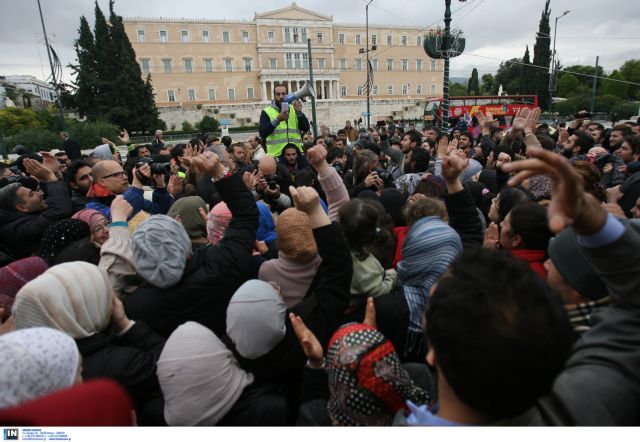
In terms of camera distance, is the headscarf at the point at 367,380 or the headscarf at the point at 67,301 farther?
the headscarf at the point at 67,301

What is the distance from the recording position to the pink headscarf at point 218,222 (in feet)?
9.65

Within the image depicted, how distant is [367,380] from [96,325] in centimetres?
132

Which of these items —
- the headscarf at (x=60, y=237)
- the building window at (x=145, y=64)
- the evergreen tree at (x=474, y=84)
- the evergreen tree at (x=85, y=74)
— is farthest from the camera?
the evergreen tree at (x=474, y=84)

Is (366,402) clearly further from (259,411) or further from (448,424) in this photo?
(259,411)

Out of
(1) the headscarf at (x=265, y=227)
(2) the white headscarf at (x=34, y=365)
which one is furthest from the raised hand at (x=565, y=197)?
(1) the headscarf at (x=265, y=227)

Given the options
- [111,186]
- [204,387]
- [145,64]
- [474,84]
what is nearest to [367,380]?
[204,387]

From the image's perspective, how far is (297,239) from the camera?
82.9 inches

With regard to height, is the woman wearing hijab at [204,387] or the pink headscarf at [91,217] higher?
the pink headscarf at [91,217]

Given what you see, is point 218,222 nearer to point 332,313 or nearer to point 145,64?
point 332,313

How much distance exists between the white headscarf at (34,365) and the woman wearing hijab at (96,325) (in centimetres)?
44

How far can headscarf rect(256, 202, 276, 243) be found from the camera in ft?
10.8

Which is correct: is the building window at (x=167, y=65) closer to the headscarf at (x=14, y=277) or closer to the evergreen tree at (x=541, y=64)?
the evergreen tree at (x=541, y=64)

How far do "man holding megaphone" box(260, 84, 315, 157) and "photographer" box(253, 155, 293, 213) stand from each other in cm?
140

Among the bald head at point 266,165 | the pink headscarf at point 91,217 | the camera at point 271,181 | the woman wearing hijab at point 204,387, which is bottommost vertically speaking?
the woman wearing hijab at point 204,387
